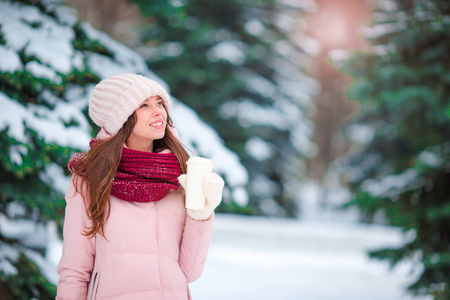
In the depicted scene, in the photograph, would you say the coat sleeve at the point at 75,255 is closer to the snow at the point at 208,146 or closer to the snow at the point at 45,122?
the snow at the point at 45,122

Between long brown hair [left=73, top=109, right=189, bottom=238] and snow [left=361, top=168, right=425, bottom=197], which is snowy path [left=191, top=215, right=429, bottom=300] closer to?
snow [left=361, top=168, right=425, bottom=197]

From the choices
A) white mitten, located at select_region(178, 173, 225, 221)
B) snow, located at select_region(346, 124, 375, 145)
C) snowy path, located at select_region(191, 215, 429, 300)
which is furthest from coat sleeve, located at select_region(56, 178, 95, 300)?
snow, located at select_region(346, 124, 375, 145)

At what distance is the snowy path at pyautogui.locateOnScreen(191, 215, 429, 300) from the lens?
23.7 ft

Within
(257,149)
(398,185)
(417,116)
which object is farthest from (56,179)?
(257,149)

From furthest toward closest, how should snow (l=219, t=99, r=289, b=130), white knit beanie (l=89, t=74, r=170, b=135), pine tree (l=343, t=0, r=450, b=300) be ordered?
snow (l=219, t=99, r=289, b=130)
pine tree (l=343, t=0, r=450, b=300)
white knit beanie (l=89, t=74, r=170, b=135)

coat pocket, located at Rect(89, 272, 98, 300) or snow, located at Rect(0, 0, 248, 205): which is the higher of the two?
snow, located at Rect(0, 0, 248, 205)

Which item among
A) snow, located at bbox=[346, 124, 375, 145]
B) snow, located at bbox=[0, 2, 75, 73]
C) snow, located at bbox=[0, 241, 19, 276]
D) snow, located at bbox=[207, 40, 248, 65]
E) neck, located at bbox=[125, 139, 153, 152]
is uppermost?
snow, located at bbox=[207, 40, 248, 65]

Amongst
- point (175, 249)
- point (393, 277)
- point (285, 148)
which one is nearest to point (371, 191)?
point (393, 277)

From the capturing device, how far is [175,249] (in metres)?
2.23

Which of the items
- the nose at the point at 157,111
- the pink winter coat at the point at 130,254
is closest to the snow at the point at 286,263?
the pink winter coat at the point at 130,254

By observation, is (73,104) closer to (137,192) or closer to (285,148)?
(137,192)

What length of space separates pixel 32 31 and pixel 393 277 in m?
8.36

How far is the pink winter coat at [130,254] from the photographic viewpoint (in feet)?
6.81

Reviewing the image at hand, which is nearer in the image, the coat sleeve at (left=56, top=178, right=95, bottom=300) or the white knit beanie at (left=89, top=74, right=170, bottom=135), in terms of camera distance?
the coat sleeve at (left=56, top=178, right=95, bottom=300)
